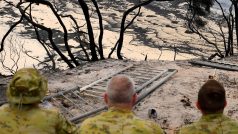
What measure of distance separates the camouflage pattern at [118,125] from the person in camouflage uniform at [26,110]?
0.33 metres

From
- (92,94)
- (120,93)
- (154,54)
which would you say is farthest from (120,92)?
(154,54)

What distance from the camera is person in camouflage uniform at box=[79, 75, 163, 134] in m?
3.39

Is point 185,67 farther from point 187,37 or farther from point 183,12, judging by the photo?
point 183,12

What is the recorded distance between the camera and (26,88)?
3475mm

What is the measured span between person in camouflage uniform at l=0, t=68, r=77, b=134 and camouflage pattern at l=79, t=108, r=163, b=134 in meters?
0.33

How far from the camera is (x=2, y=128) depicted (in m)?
3.55

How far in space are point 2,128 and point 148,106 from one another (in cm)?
475

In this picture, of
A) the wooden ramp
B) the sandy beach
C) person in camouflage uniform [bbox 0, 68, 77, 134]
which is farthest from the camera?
the sandy beach

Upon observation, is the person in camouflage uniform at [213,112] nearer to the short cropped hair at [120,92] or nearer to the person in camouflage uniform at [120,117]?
the person in camouflage uniform at [120,117]

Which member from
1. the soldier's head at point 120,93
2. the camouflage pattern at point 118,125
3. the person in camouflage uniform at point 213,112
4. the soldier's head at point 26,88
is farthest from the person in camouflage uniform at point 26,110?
the person in camouflage uniform at point 213,112

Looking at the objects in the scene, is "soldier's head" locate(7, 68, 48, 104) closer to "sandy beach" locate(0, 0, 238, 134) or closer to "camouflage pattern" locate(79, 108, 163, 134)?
"camouflage pattern" locate(79, 108, 163, 134)

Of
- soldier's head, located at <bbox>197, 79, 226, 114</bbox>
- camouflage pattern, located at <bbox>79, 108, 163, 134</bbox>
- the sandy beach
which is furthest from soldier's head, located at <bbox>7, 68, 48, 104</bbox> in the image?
the sandy beach

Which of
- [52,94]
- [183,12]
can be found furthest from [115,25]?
[52,94]

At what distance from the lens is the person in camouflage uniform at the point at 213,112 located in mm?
3504
